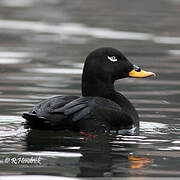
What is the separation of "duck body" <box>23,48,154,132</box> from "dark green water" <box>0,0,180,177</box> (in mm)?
161

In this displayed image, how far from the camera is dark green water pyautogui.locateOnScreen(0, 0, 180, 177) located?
7.14 meters

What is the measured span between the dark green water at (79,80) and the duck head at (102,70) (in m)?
→ 0.67

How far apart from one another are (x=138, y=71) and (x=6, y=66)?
4.74m

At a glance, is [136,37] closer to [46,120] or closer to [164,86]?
[164,86]

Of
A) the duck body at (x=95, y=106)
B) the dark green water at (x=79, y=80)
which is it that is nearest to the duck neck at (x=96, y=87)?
the duck body at (x=95, y=106)

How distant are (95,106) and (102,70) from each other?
855mm

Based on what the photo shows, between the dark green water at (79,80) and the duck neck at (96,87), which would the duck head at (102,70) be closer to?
the duck neck at (96,87)

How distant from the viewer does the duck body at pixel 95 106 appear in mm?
8211

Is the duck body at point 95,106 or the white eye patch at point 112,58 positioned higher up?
the white eye patch at point 112,58

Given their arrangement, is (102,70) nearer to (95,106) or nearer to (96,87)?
(96,87)

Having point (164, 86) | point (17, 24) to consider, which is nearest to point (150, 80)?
point (164, 86)

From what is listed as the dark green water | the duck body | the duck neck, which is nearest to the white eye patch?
the duck body

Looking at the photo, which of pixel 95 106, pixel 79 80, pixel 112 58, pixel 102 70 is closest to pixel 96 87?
pixel 102 70

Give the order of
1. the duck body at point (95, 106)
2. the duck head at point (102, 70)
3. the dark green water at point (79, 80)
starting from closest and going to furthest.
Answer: the dark green water at point (79, 80)
the duck body at point (95, 106)
the duck head at point (102, 70)
